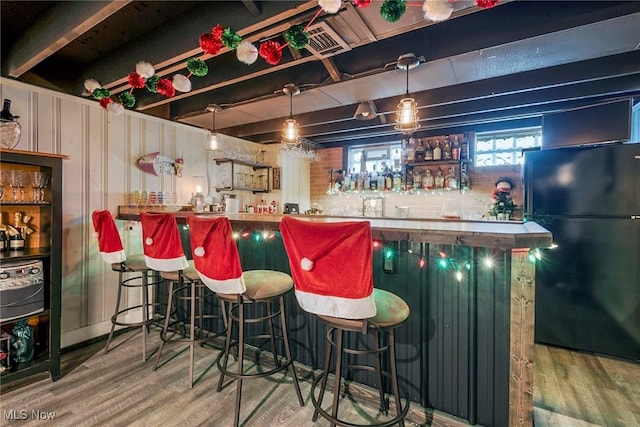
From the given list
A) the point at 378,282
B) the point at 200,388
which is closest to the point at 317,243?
the point at 378,282

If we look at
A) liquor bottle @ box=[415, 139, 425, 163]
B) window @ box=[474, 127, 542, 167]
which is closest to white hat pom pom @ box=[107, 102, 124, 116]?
liquor bottle @ box=[415, 139, 425, 163]

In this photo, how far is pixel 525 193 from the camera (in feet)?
9.65

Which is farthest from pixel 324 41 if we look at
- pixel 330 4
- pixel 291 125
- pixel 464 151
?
pixel 464 151

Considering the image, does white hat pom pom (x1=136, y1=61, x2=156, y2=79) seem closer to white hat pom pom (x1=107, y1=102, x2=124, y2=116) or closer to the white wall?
white hat pom pom (x1=107, y1=102, x2=124, y2=116)

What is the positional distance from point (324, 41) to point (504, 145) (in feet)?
11.3

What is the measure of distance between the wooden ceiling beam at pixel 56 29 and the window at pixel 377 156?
390cm

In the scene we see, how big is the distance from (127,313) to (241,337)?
196 cm

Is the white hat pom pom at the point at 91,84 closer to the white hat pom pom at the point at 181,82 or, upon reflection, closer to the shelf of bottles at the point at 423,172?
the white hat pom pom at the point at 181,82

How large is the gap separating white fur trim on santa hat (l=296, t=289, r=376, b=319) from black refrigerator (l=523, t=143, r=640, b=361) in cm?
240

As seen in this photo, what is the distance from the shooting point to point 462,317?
64.7 inches

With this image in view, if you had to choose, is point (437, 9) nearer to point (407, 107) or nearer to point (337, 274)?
point (407, 107)

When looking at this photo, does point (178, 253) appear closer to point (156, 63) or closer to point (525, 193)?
point (156, 63)

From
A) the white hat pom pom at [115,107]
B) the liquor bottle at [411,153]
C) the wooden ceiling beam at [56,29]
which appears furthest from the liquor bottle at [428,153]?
the wooden ceiling beam at [56,29]

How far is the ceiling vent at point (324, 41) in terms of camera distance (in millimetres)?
1678
